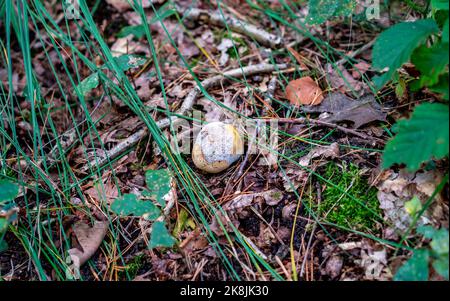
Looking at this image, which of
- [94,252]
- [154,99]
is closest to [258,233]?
[94,252]

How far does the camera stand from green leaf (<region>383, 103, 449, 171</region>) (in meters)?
1.28

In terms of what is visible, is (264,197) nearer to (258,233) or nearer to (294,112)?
(258,233)

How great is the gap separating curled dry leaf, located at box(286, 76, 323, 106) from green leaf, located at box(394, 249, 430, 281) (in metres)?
0.99

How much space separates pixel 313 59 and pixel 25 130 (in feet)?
5.79

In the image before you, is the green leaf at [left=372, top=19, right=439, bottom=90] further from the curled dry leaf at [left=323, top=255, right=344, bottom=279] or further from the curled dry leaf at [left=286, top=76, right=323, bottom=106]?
the curled dry leaf at [left=323, top=255, right=344, bottom=279]

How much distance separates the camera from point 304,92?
2.15m

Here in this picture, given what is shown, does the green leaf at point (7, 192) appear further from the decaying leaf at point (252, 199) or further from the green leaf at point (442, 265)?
the green leaf at point (442, 265)

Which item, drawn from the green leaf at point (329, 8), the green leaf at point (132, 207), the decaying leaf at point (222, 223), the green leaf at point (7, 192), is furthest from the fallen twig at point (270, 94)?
the green leaf at point (7, 192)

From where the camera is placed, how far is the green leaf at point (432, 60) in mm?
1379

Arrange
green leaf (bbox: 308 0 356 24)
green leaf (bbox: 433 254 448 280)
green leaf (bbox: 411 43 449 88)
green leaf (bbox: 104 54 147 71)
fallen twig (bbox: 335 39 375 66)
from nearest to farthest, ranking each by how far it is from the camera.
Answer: green leaf (bbox: 433 254 448 280), green leaf (bbox: 411 43 449 88), green leaf (bbox: 308 0 356 24), green leaf (bbox: 104 54 147 71), fallen twig (bbox: 335 39 375 66)

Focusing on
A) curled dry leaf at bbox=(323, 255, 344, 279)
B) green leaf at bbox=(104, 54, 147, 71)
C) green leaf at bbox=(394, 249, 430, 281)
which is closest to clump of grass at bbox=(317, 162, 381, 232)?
curled dry leaf at bbox=(323, 255, 344, 279)

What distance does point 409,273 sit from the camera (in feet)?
4.38

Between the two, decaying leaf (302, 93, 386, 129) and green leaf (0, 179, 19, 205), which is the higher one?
green leaf (0, 179, 19, 205)
